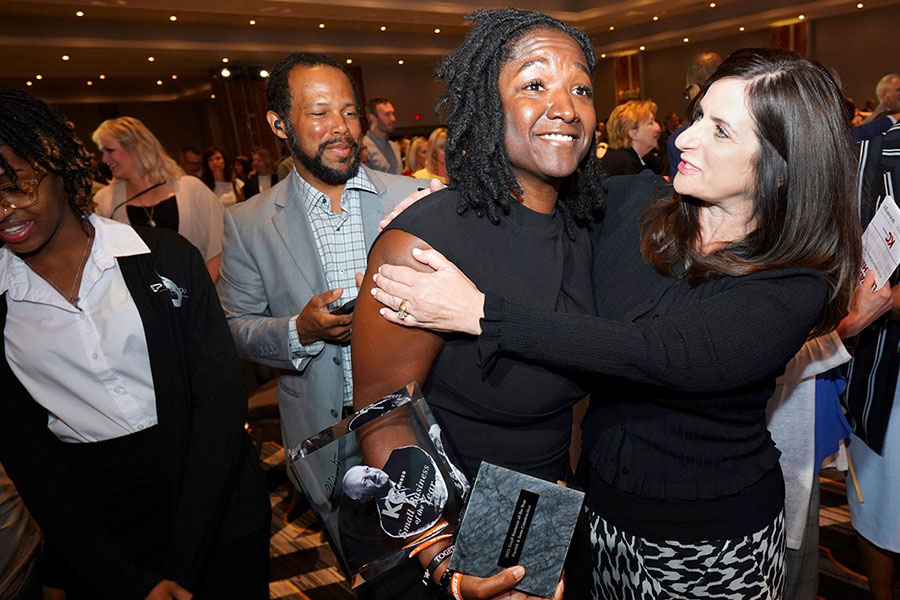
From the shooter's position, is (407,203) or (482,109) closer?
(482,109)

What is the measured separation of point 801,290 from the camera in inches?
46.4

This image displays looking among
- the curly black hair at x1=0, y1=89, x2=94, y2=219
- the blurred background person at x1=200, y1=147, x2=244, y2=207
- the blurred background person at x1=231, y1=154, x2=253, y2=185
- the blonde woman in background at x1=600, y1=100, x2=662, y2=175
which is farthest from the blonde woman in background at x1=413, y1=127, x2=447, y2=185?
the blurred background person at x1=231, y1=154, x2=253, y2=185

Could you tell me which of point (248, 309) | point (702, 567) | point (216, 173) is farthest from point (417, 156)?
point (702, 567)

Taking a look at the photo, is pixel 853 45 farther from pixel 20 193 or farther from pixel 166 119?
pixel 166 119

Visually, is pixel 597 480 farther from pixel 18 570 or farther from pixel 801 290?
pixel 18 570

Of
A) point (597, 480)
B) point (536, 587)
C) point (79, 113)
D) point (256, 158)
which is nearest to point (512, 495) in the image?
point (536, 587)

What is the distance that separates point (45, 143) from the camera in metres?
1.41

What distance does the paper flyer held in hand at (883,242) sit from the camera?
5.12 feet

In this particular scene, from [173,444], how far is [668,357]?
1134mm

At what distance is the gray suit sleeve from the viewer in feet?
6.23

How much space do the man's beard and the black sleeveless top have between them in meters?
0.84

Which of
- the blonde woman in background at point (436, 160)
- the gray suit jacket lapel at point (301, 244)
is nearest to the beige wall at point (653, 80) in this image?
the blonde woman in background at point (436, 160)

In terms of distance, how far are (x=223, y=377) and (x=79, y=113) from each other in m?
19.0

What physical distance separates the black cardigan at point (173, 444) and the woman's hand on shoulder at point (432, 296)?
623 millimetres
